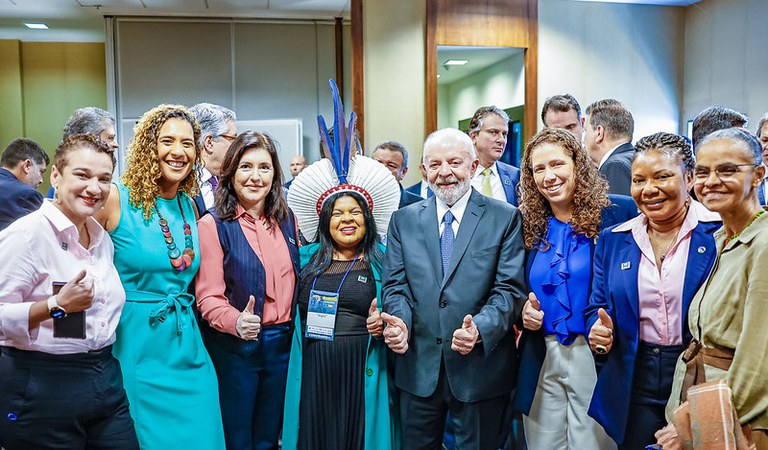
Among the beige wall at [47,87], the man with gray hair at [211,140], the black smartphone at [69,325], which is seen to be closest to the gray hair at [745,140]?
the black smartphone at [69,325]

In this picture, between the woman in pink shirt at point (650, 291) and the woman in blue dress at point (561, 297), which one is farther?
the woman in blue dress at point (561, 297)

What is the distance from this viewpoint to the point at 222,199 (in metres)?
2.76

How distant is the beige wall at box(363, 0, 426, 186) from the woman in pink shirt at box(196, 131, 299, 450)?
11.1ft

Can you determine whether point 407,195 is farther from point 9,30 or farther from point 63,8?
point 9,30

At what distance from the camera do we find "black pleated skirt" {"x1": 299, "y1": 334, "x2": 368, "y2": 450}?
267 cm

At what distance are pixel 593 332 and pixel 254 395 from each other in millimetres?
1469

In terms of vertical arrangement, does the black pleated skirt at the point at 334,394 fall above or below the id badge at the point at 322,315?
below

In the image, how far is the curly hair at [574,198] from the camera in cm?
249

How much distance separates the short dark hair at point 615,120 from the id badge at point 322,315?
6.83 ft

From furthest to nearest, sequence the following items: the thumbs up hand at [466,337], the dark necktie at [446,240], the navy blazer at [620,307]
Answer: the dark necktie at [446,240], the thumbs up hand at [466,337], the navy blazer at [620,307]

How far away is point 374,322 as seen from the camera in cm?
260

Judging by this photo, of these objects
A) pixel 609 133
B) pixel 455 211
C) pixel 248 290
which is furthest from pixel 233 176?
pixel 609 133

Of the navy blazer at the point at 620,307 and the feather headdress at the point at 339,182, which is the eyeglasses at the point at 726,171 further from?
the feather headdress at the point at 339,182

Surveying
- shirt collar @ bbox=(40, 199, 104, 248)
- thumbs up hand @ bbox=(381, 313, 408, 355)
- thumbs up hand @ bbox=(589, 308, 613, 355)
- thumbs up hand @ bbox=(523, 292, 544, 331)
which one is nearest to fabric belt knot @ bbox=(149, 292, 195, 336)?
shirt collar @ bbox=(40, 199, 104, 248)
